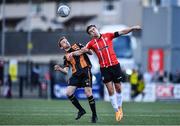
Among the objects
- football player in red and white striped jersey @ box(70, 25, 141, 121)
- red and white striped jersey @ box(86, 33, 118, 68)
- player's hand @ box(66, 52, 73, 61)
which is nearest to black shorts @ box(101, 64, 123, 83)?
football player in red and white striped jersey @ box(70, 25, 141, 121)

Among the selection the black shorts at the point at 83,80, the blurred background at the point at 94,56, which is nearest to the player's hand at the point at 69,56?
the black shorts at the point at 83,80

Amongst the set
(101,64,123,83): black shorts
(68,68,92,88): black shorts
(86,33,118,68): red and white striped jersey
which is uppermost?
(86,33,118,68): red and white striped jersey

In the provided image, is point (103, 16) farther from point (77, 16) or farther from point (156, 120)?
point (156, 120)

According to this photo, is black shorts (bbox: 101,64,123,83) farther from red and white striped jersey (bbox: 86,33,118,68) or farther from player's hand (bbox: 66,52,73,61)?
player's hand (bbox: 66,52,73,61)

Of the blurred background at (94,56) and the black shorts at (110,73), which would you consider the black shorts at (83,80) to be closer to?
the black shorts at (110,73)

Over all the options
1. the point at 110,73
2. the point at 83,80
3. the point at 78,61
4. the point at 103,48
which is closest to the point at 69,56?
the point at 78,61

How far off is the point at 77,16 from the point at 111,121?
61324 millimetres

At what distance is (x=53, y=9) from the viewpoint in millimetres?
84188

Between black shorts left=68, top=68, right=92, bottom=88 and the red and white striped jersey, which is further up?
the red and white striped jersey

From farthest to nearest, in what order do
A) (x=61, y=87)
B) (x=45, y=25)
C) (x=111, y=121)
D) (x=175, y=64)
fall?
(x=45, y=25) < (x=175, y=64) < (x=61, y=87) < (x=111, y=121)

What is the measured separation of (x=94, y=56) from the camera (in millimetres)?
51750

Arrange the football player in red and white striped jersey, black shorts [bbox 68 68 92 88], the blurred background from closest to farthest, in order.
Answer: the football player in red and white striped jersey < black shorts [bbox 68 68 92 88] < the blurred background

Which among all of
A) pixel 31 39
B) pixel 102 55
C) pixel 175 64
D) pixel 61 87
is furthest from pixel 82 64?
pixel 31 39

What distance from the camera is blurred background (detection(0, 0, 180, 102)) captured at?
150 ft
